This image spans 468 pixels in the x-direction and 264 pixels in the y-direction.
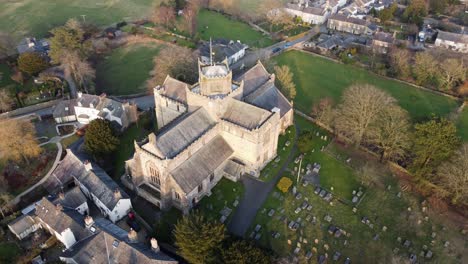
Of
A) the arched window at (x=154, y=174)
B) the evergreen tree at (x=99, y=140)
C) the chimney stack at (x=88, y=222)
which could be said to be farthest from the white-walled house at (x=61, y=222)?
the evergreen tree at (x=99, y=140)

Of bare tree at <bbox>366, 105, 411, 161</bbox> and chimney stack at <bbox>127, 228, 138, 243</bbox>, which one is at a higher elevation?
bare tree at <bbox>366, 105, 411, 161</bbox>

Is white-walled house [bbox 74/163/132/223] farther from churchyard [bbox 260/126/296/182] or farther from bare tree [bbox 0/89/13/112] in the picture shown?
bare tree [bbox 0/89/13/112]

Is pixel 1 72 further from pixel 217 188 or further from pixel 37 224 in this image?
pixel 217 188

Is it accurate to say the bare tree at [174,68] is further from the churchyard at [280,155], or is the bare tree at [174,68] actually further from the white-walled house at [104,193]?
the white-walled house at [104,193]

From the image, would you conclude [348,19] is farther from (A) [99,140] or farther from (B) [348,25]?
(A) [99,140]

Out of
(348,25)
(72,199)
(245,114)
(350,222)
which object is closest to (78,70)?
(72,199)

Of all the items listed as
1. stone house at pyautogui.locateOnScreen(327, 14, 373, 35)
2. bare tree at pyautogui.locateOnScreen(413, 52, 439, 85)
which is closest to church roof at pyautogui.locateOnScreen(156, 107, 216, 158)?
bare tree at pyautogui.locateOnScreen(413, 52, 439, 85)
